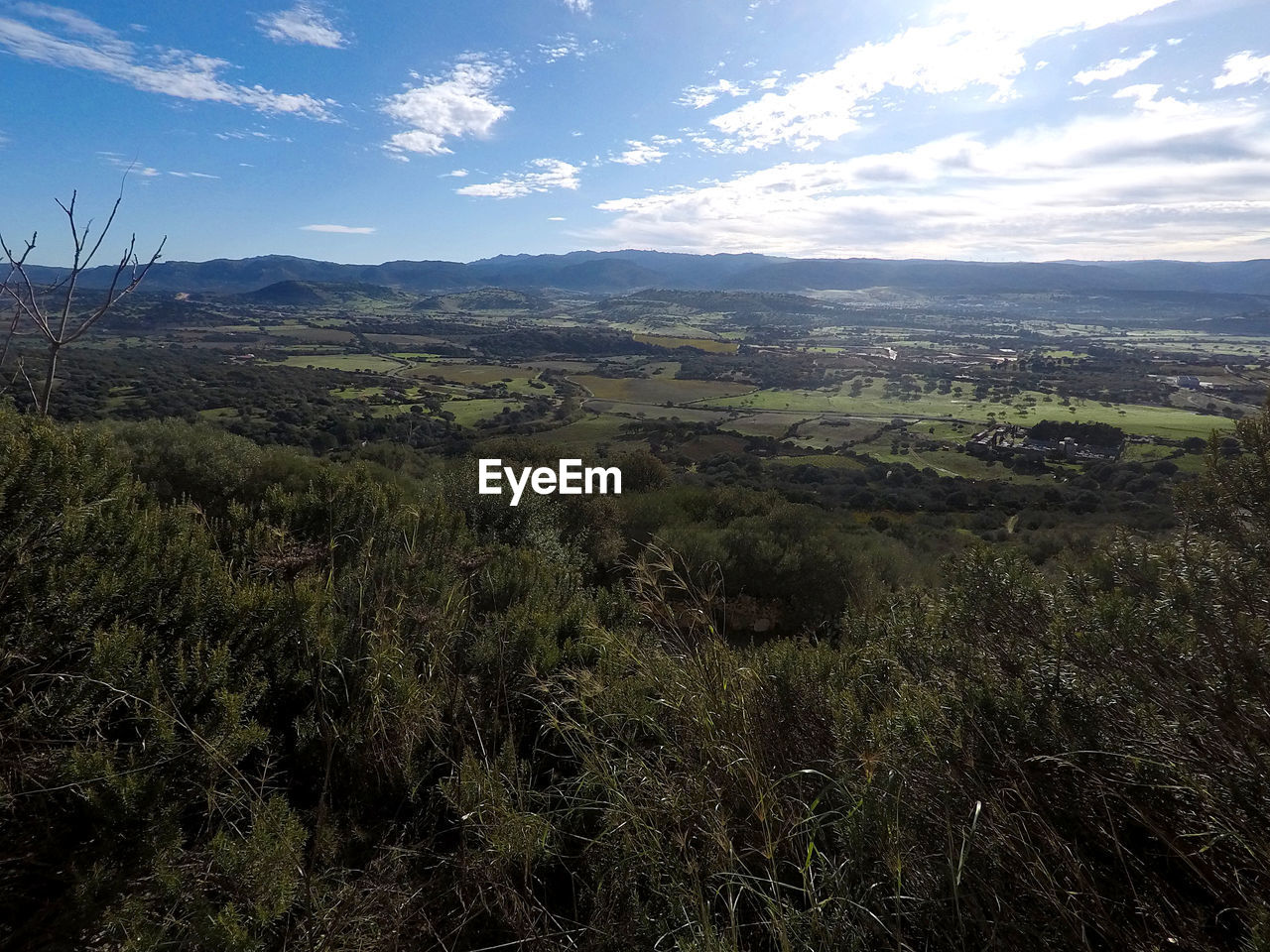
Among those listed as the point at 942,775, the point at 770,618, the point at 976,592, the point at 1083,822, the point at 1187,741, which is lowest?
the point at 770,618

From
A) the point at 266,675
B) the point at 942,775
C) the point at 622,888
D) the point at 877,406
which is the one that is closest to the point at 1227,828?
the point at 942,775

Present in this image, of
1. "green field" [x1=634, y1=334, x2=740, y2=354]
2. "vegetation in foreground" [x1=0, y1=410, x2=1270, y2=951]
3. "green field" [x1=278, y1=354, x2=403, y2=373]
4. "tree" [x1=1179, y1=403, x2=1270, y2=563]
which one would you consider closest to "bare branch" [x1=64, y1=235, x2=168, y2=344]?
"vegetation in foreground" [x1=0, y1=410, x2=1270, y2=951]

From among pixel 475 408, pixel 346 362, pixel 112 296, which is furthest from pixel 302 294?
pixel 112 296

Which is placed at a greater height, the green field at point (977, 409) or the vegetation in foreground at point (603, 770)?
the vegetation in foreground at point (603, 770)

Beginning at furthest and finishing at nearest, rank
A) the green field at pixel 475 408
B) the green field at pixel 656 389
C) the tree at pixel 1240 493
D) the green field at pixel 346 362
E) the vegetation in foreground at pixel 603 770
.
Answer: the green field at pixel 346 362 < the green field at pixel 656 389 < the green field at pixel 475 408 < the tree at pixel 1240 493 < the vegetation in foreground at pixel 603 770

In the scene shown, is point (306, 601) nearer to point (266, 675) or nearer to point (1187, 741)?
point (266, 675)

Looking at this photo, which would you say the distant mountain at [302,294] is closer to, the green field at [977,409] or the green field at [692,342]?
the green field at [692,342]

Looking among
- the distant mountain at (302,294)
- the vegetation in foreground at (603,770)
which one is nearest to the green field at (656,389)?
the vegetation in foreground at (603,770)

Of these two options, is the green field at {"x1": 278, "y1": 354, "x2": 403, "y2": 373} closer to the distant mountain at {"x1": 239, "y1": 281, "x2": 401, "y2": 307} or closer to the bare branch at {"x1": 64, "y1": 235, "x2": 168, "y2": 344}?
the bare branch at {"x1": 64, "y1": 235, "x2": 168, "y2": 344}

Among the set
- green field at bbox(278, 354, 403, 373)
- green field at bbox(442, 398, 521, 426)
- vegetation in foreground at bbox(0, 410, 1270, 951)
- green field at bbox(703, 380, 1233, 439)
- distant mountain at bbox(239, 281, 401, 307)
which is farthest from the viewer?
distant mountain at bbox(239, 281, 401, 307)
